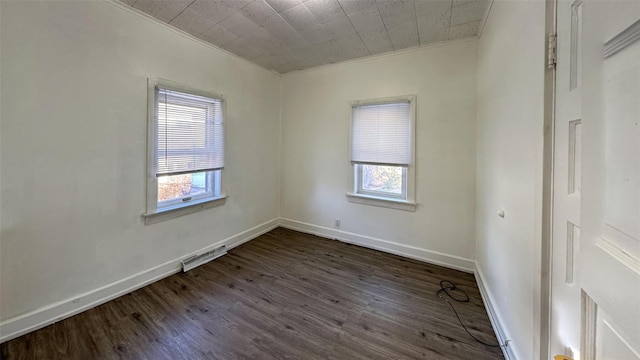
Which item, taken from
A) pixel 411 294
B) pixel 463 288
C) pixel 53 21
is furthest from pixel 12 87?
pixel 463 288

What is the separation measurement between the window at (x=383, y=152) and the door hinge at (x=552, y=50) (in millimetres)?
1842

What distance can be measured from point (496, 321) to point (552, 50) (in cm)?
183

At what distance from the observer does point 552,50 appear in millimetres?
1063

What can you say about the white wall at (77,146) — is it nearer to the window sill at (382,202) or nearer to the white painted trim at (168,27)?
the white painted trim at (168,27)

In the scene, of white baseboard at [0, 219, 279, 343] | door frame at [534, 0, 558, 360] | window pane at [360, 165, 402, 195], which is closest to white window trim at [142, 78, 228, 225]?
white baseboard at [0, 219, 279, 343]

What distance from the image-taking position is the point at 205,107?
289 centimetres

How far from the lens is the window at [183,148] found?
2.41m

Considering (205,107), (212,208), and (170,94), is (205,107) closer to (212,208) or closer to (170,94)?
(170,94)

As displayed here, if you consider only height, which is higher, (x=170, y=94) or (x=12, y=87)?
(x=170, y=94)

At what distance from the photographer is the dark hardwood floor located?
1626 millimetres

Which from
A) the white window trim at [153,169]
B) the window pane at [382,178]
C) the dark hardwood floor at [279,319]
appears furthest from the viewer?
the window pane at [382,178]

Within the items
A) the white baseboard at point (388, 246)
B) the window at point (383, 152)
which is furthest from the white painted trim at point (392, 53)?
the white baseboard at point (388, 246)

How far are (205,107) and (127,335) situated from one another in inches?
91.7

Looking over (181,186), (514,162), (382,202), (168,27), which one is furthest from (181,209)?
(514,162)
